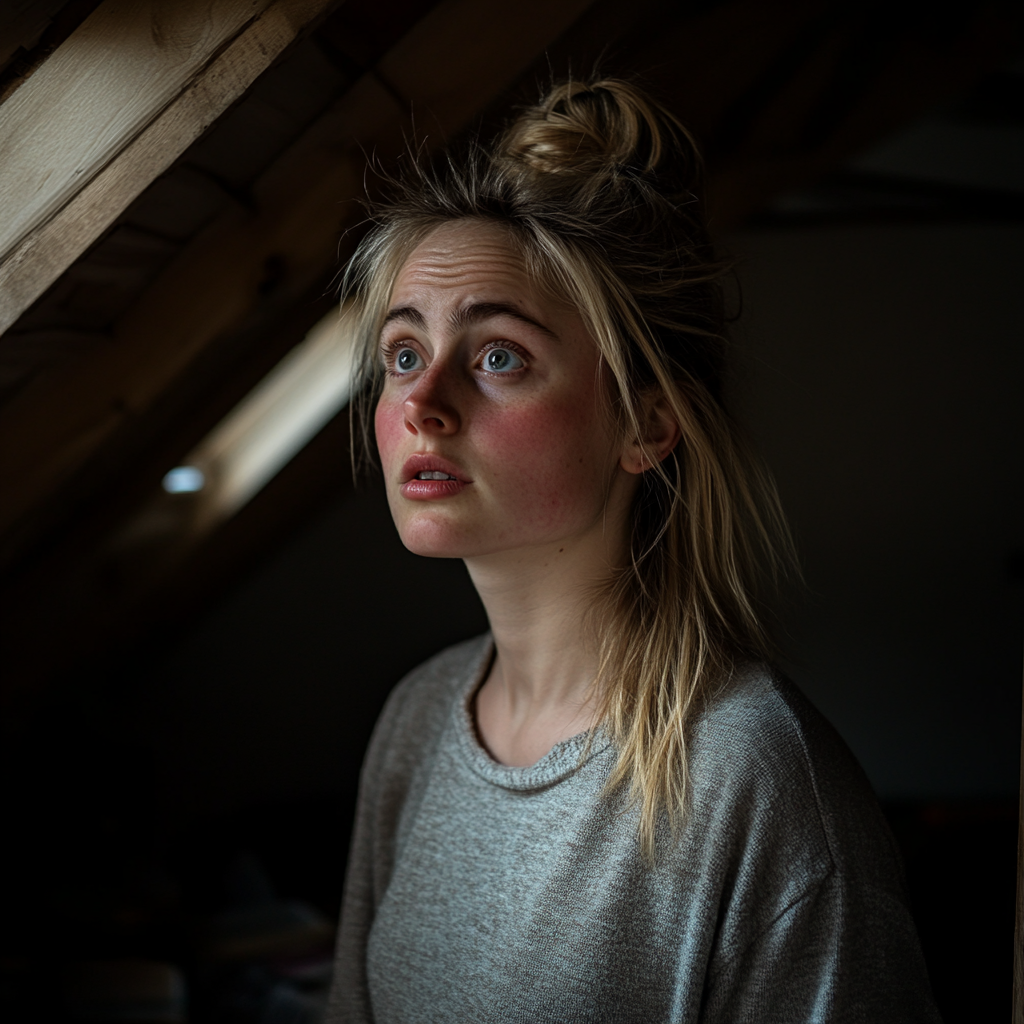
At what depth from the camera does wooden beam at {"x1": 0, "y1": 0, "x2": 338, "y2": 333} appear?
95cm

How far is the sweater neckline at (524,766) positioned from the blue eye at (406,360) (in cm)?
47

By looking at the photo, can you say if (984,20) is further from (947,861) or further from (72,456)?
(947,861)

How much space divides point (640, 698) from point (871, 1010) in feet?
1.19

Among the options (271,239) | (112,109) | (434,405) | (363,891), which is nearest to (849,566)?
(363,891)

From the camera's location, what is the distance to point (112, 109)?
3.20 feet

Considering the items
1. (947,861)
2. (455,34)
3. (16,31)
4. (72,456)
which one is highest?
(455,34)

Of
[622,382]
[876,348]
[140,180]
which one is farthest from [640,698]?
[876,348]

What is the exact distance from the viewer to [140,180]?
0.98 m

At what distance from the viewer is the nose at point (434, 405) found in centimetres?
108

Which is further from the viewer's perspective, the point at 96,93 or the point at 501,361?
the point at 501,361

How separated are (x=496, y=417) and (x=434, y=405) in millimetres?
68

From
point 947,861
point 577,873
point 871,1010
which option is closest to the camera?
point 871,1010

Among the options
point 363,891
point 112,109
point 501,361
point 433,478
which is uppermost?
point 112,109

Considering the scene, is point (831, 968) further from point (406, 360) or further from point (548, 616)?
point (406, 360)
